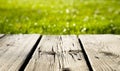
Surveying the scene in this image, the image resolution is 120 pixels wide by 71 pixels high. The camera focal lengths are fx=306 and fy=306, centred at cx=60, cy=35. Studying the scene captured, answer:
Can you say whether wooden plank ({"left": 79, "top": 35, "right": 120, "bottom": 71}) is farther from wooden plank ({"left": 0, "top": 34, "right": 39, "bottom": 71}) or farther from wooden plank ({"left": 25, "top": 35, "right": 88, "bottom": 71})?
wooden plank ({"left": 0, "top": 34, "right": 39, "bottom": 71})

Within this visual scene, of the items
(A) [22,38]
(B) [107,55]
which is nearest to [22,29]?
(A) [22,38]

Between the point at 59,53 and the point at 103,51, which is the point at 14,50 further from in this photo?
the point at 103,51

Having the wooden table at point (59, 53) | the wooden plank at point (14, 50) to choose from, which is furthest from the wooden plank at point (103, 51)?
the wooden plank at point (14, 50)

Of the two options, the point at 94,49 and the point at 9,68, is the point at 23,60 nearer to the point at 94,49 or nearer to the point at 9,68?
the point at 9,68

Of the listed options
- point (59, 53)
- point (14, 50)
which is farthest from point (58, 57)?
point (14, 50)

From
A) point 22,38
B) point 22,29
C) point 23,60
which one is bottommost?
point 22,29

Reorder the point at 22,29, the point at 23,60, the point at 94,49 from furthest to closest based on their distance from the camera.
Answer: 1. the point at 22,29
2. the point at 94,49
3. the point at 23,60

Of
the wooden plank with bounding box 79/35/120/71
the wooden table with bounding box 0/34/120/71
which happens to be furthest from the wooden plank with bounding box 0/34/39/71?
the wooden plank with bounding box 79/35/120/71
